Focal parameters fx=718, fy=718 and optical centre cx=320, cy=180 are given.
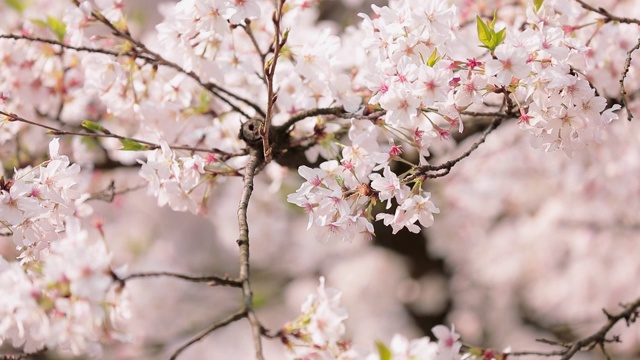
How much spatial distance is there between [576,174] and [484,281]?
1973mm

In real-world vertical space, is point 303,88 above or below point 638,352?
above

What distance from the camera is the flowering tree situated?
1.44 meters

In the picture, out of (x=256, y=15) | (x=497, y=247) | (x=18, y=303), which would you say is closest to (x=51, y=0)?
(x=256, y=15)

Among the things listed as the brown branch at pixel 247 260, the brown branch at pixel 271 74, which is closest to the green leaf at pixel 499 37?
the brown branch at pixel 271 74

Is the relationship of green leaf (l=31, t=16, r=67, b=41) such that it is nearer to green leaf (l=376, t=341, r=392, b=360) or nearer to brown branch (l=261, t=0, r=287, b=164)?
brown branch (l=261, t=0, r=287, b=164)

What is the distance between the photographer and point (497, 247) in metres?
5.86

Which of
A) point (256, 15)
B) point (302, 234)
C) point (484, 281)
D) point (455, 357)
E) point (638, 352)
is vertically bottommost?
point (455, 357)

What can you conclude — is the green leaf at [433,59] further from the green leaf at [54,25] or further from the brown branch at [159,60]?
the green leaf at [54,25]

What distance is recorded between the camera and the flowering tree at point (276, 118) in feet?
4.71

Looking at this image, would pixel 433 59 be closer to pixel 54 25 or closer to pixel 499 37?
pixel 499 37

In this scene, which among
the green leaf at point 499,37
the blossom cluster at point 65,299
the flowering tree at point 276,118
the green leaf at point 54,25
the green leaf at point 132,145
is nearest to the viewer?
the blossom cluster at point 65,299

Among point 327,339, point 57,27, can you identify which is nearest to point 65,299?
point 327,339

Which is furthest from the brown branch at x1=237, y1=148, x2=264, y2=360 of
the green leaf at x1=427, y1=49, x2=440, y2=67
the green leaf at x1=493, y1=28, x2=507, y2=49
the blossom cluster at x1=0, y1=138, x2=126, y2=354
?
the green leaf at x1=493, y1=28, x2=507, y2=49

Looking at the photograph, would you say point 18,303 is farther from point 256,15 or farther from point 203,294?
point 203,294
